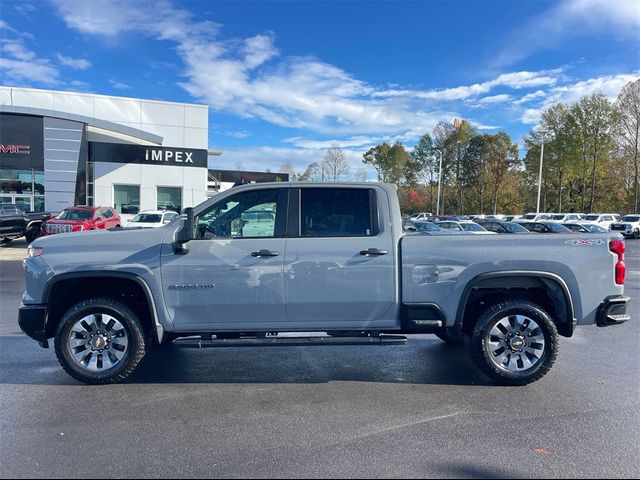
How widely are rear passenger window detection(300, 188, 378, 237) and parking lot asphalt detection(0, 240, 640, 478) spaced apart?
158cm

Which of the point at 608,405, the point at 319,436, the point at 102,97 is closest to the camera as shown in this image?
the point at 319,436

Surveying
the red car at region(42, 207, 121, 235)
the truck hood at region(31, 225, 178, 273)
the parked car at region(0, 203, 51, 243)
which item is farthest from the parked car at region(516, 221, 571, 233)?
the parked car at region(0, 203, 51, 243)

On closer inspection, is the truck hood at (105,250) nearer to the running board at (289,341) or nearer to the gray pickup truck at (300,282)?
the gray pickup truck at (300,282)

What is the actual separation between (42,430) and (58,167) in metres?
27.7

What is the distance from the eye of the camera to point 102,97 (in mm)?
30703

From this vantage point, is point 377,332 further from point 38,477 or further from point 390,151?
point 390,151

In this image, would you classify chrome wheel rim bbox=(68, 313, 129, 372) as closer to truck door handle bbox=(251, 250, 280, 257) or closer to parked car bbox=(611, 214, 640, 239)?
truck door handle bbox=(251, 250, 280, 257)

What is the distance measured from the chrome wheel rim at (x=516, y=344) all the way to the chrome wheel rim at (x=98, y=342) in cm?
371

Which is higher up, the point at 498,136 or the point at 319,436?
the point at 498,136

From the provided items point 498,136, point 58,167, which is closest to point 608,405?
point 58,167

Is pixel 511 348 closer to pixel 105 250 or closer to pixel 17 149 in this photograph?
pixel 105 250

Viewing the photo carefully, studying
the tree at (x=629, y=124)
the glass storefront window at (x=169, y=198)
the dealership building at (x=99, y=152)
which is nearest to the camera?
the dealership building at (x=99, y=152)

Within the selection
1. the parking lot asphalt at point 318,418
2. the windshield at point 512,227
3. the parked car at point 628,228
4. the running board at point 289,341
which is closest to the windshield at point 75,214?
the parking lot asphalt at point 318,418

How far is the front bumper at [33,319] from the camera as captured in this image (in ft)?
14.1
